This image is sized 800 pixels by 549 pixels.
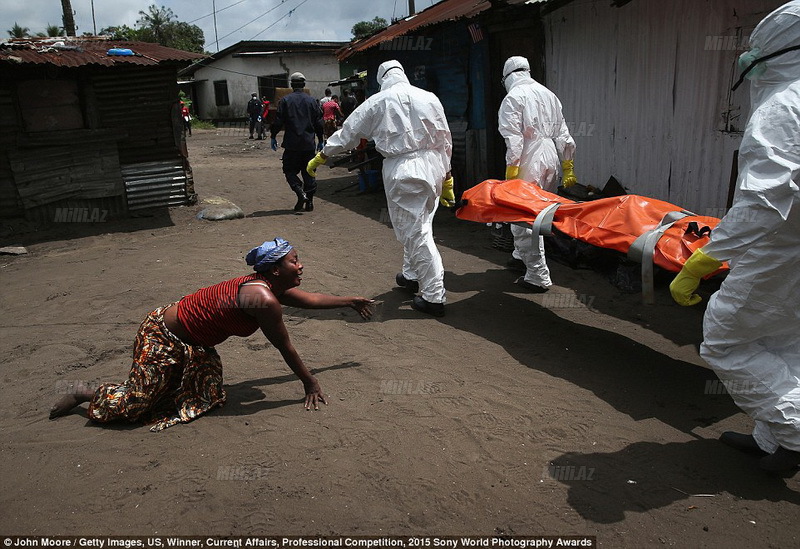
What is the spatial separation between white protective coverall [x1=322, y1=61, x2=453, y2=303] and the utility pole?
1333 centimetres

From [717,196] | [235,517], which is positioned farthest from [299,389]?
[717,196]

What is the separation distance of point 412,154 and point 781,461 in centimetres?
350

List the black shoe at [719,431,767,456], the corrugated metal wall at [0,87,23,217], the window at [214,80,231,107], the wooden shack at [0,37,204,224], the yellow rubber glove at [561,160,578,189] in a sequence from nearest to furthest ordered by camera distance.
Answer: the black shoe at [719,431,767,456], the yellow rubber glove at [561,160,578,189], the corrugated metal wall at [0,87,23,217], the wooden shack at [0,37,204,224], the window at [214,80,231,107]

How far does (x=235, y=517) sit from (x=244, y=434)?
0.73 m

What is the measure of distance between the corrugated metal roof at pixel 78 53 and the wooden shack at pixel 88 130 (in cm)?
1

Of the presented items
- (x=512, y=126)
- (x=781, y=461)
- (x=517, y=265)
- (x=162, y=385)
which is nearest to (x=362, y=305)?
(x=162, y=385)

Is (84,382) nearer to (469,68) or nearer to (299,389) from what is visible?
(299,389)

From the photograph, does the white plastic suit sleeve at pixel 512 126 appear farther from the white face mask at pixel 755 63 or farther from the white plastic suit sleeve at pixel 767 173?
the white plastic suit sleeve at pixel 767 173

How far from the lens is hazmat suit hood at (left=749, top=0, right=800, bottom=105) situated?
2773mm

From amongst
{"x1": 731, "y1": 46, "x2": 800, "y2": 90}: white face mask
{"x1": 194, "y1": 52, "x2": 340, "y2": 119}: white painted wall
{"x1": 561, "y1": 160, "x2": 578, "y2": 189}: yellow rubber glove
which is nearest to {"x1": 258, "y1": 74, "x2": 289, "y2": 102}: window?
{"x1": 194, "y1": 52, "x2": 340, "y2": 119}: white painted wall

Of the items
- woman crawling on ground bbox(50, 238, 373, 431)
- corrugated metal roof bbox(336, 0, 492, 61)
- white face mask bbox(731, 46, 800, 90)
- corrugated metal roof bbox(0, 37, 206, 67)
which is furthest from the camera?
corrugated metal roof bbox(336, 0, 492, 61)

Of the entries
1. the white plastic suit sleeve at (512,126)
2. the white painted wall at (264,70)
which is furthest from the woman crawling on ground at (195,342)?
the white painted wall at (264,70)

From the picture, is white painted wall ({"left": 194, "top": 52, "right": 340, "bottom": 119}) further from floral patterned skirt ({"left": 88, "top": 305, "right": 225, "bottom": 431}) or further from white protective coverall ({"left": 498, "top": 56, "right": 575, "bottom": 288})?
floral patterned skirt ({"left": 88, "top": 305, "right": 225, "bottom": 431})

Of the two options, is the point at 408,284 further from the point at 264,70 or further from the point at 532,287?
the point at 264,70
